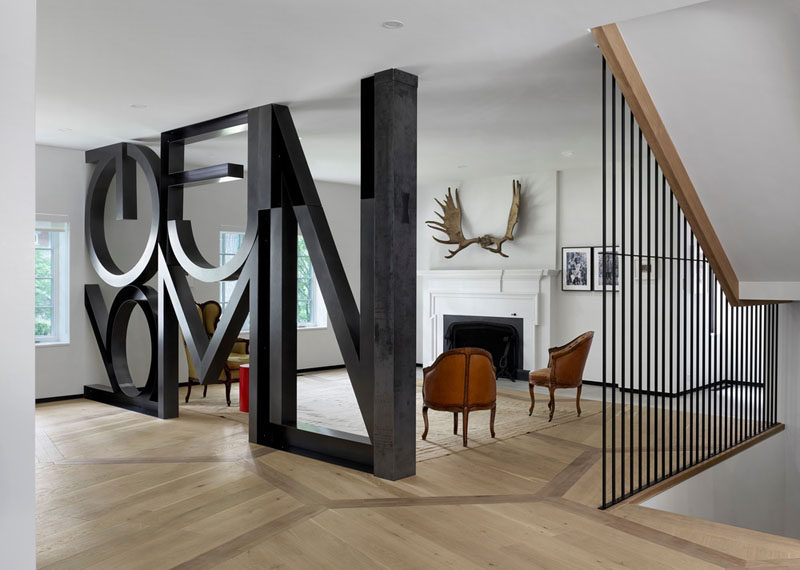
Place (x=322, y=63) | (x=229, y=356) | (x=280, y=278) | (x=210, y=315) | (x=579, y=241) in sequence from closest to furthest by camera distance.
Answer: (x=322, y=63), (x=280, y=278), (x=229, y=356), (x=210, y=315), (x=579, y=241)

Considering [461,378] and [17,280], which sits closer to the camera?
[17,280]

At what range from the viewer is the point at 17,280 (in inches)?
63.0

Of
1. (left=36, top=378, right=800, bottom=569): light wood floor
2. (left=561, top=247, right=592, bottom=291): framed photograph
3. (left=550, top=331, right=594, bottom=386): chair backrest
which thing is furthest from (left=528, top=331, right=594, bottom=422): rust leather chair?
(left=561, top=247, right=592, bottom=291): framed photograph

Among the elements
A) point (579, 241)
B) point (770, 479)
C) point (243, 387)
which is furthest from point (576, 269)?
point (243, 387)

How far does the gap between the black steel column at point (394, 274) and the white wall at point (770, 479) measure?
6.81ft

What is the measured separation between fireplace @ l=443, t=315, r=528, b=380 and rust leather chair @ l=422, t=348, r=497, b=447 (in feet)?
11.3

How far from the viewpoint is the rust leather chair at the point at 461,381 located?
5.29 metres

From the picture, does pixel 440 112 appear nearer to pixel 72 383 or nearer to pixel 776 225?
pixel 776 225

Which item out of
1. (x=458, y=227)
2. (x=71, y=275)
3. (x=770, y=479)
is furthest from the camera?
(x=458, y=227)

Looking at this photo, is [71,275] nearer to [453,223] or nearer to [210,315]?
[210,315]

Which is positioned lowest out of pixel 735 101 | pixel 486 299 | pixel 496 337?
pixel 496 337

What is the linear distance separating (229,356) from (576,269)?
172 inches

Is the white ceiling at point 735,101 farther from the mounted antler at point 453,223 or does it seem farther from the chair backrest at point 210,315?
the chair backrest at point 210,315

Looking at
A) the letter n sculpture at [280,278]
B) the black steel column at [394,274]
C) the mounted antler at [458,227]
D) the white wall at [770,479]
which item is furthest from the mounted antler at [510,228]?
the black steel column at [394,274]
